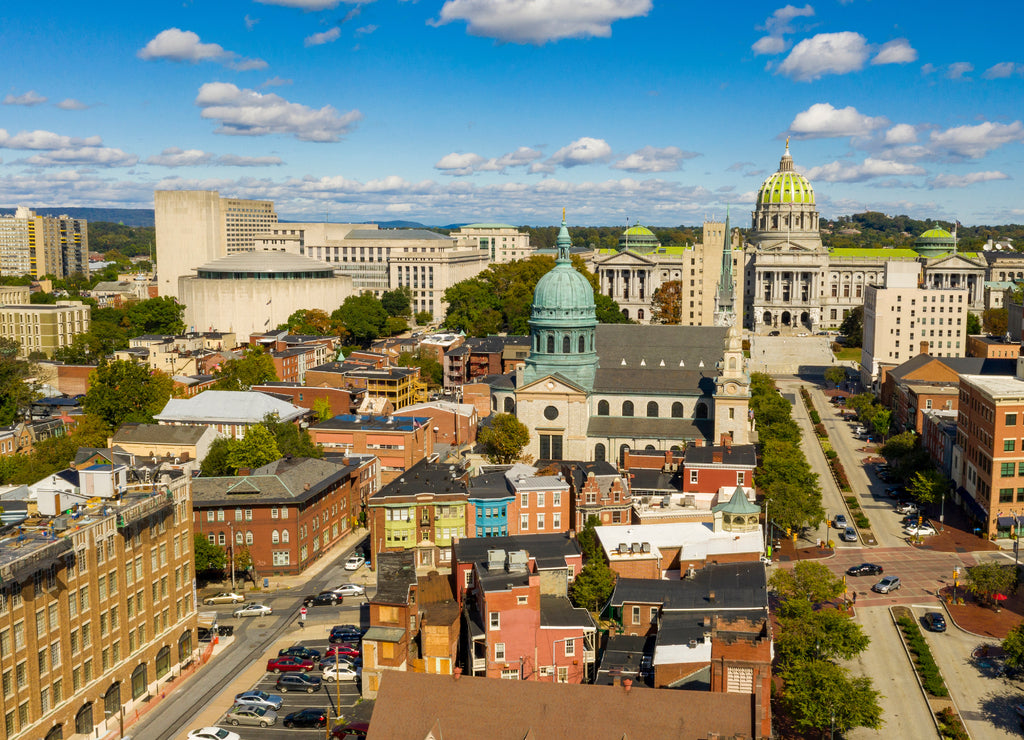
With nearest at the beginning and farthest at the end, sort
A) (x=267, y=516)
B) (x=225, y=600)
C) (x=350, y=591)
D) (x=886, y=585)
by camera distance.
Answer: (x=886, y=585)
(x=225, y=600)
(x=350, y=591)
(x=267, y=516)

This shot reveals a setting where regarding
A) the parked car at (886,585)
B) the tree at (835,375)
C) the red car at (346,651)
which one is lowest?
the red car at (346,651)

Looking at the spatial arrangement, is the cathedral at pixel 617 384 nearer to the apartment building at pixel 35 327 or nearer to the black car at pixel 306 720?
the black car at pixel 306 720

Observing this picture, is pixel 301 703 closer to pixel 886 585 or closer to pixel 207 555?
pixel 207 555

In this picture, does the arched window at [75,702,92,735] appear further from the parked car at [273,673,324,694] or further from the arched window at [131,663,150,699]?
the parked car at [273,673,324,694]

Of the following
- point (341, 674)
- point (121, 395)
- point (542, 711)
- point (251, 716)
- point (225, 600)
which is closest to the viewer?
point (542, 711)

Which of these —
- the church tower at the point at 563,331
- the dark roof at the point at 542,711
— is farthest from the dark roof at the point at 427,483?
the dark roof at the point at 542,711

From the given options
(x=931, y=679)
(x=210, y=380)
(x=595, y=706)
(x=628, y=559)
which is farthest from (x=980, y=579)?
(x=210, y=380)

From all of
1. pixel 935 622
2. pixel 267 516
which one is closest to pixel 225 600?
pixel 267 516
